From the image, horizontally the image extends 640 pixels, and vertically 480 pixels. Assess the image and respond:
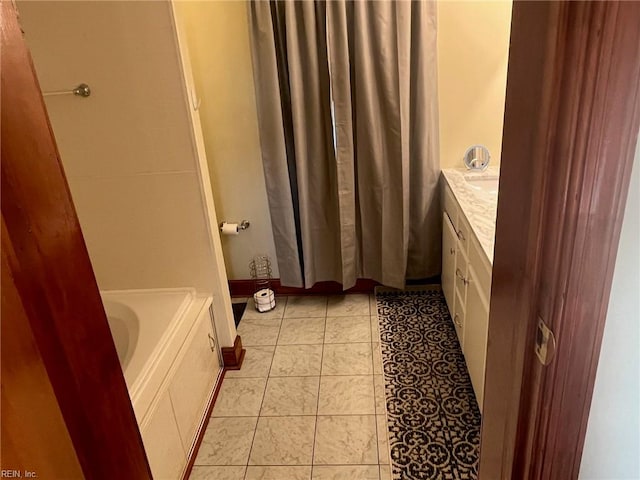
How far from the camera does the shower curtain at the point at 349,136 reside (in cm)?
229

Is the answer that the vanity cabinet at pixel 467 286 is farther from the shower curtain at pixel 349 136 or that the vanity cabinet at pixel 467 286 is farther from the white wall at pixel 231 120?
the white wall at pixel 231 120

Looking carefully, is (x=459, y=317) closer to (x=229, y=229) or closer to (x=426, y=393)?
(x=426, y=393)

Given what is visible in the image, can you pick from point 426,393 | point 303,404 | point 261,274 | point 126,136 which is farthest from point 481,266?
point 261,274

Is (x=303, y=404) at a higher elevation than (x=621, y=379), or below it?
below

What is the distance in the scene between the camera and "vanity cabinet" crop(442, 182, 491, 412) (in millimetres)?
1695

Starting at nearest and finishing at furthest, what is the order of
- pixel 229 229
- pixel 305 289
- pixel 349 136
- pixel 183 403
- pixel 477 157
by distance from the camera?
pixel 183 403 → pixel 349 136 → pixel 477 157 → pixel 229 229 → pixel 305 289

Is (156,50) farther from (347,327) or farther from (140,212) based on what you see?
(347,327)

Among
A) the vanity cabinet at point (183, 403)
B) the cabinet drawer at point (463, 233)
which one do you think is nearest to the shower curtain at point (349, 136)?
the cabinet drawer at point (463, 233)

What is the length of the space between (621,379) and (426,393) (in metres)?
1.47

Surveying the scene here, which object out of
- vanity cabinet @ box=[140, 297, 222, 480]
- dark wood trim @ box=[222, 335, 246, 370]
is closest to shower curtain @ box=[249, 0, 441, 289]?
dark wood trim @ box=[222, 335, 246, 370]

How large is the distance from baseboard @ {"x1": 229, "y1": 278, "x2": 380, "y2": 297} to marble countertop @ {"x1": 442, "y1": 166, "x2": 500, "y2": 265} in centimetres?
85

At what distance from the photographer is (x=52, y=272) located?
→ 614 millimetres

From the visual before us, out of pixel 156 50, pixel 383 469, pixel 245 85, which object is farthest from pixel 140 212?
pixel 383 469

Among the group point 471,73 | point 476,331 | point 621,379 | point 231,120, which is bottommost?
point 476,331
